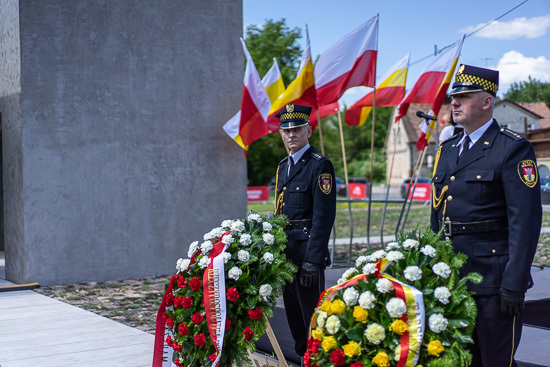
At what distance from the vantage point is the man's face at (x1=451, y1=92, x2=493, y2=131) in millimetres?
3326

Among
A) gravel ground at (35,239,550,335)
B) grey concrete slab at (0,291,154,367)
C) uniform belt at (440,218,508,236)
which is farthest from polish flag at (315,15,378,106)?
uniform belt at (440,218,508,236)

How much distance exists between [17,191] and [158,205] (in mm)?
2068

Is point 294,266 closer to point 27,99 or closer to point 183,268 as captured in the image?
point 183,268

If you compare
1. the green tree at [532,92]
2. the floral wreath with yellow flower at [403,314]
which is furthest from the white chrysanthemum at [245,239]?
the green tree at [532,92]

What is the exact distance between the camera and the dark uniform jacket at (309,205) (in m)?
4.39

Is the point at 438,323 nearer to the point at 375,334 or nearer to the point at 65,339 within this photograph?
the point at 375,334

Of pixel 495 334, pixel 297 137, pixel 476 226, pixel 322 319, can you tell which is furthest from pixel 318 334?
pixel 297 137

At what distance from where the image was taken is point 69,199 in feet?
31.1

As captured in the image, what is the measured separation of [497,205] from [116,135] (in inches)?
295

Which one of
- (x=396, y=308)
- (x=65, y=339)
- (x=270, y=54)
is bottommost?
(x=65, y=339)

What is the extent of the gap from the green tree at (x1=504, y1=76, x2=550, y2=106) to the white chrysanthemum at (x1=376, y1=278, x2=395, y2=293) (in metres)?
26.5

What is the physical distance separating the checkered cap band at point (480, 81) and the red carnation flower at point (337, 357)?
4.87ft

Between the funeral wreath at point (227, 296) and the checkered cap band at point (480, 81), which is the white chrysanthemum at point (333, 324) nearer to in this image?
the funeral wreath at point (227, 296)

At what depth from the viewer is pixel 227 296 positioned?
13.2 ft
